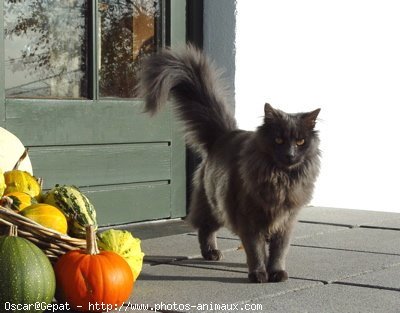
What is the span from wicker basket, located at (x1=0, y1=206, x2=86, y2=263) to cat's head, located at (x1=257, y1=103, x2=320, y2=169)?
114 centimetres

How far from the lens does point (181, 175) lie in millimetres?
6004

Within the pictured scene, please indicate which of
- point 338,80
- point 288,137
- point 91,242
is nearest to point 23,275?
point 91,242

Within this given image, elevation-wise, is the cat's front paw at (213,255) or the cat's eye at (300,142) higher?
the cat's eye at (300,142)

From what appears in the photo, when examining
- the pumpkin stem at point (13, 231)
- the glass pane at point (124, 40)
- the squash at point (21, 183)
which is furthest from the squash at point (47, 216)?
the glass pane at point (124, 40)

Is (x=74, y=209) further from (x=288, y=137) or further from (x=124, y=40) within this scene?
(x=124, y=40)

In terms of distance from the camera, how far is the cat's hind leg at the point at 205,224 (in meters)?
4.49

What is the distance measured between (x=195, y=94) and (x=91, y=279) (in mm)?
1847

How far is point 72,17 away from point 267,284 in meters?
2.45

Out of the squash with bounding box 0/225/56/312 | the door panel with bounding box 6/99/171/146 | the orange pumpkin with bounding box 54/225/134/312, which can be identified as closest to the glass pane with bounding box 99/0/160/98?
the door panel with bounding box 6/99/171/146

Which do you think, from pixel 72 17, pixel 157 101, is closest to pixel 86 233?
pixel 157 101

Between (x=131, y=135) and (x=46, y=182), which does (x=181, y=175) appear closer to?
(x=131, y=135)

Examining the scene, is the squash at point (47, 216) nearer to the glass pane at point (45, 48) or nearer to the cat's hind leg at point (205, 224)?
the cat's hind leg at point (205, 224)

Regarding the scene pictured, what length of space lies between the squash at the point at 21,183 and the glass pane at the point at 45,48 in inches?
53.6

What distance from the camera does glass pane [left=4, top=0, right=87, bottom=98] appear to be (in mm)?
4930
